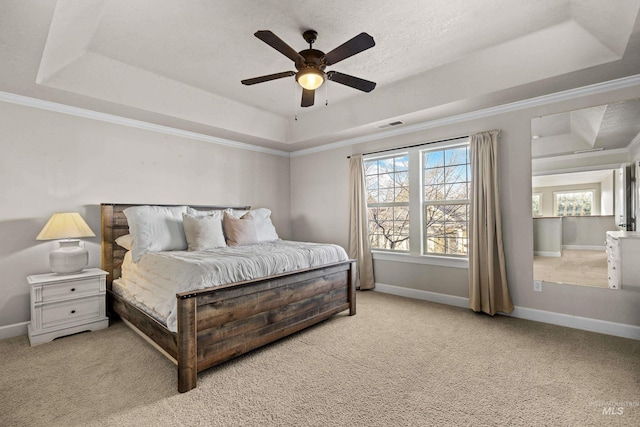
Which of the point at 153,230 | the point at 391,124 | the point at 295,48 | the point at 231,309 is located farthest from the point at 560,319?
the point at 153,230

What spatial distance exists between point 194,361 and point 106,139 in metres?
2.94

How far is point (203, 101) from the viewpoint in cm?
393

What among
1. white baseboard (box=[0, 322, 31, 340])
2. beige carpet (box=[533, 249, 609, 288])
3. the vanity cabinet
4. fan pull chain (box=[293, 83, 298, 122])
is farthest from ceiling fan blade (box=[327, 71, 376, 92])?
white baseboard (box=[0, 322, 31, 340])

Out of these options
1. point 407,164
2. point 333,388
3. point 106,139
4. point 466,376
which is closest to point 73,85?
point 106,139

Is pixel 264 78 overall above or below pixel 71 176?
above

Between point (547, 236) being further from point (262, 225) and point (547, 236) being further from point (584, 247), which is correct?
point (262, 225)

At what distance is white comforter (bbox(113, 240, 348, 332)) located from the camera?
2.25 m

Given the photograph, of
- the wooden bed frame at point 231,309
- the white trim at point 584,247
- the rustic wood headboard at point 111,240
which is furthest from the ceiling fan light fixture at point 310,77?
the white trim at point 584,247

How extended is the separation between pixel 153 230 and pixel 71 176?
3.70ft

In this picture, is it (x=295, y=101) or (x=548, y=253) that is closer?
(x=548, y=253)

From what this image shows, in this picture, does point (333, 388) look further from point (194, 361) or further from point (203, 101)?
point (203, 101)

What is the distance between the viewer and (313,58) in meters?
2.39

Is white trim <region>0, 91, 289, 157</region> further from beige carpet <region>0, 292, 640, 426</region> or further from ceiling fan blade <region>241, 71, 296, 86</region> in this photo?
beige carpet <region>0, 292, 640, 426</region>

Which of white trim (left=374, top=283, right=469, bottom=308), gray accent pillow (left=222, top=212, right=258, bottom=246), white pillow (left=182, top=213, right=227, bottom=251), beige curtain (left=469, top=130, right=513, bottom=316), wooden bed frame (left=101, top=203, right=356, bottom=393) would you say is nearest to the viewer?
wooden bed frame (left=101, top=203, right=356, bottom=393)
